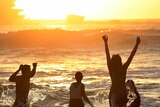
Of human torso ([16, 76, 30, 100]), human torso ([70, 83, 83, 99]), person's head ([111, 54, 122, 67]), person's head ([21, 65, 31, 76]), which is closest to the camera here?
person's head ([111, 54, 122, 67])

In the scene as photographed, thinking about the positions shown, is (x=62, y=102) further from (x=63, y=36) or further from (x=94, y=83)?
(x=63, y=36)

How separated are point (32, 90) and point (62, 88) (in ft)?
4.43

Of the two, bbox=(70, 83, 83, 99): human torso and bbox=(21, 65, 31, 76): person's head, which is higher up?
bbox=(21, 65, 31, 76): person's head

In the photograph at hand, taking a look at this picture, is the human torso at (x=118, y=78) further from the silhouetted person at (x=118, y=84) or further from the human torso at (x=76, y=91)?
the human torso at (x=76, y=91)

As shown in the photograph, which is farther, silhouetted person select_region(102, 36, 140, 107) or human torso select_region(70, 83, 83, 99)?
human torso select_region(70, 83, 83, 99)

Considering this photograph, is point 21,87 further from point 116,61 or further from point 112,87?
→ point 116,61

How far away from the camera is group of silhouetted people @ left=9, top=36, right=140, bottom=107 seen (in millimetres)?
6883

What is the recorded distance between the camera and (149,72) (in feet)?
69.8

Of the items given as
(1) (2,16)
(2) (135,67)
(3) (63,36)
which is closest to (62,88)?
(2) (135,67)

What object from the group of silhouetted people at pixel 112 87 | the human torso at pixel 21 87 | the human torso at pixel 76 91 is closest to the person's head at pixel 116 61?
the group of silhouetted people at pixel 112 87

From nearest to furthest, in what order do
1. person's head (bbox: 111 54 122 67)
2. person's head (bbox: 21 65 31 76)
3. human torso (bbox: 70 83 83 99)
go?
person's head (bbox: 111 54 122 67), human torso (bbox: 70 83 83 99), person's head (bbox: 21 65 31 76)

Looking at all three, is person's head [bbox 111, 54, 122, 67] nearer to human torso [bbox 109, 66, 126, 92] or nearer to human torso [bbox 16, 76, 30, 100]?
human torso [bbox 109, 66, 126, 92]

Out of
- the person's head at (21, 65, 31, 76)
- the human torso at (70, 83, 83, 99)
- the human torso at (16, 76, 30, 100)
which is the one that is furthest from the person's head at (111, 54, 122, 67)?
the human torso at (16, 76, 30, 100)

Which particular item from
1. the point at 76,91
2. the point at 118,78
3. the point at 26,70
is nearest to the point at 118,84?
the point at 118,78
